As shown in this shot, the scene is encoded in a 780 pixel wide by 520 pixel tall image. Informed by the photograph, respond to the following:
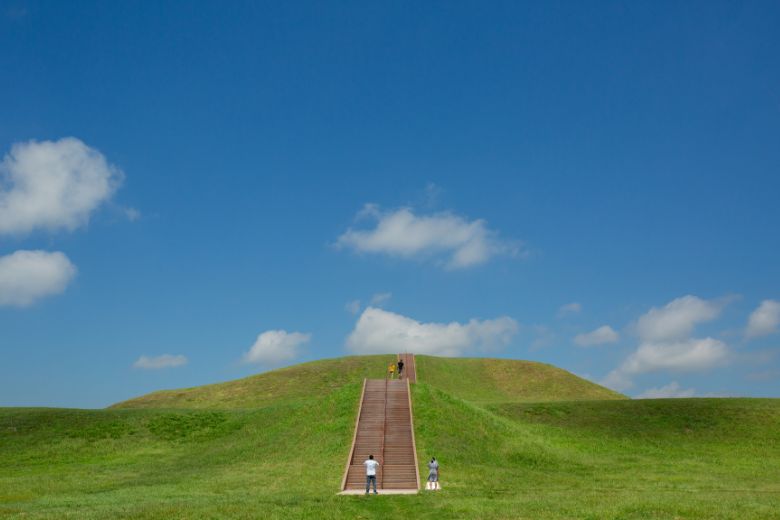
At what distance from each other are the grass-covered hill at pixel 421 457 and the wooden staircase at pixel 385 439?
0.98m

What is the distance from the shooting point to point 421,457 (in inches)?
1572

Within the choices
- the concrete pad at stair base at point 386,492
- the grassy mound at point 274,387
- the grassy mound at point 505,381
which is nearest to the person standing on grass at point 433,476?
the concrete pad at stair base at point 386,492

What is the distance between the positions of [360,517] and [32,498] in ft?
63.9

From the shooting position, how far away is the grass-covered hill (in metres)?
26.5

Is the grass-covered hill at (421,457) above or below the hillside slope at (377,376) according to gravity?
below

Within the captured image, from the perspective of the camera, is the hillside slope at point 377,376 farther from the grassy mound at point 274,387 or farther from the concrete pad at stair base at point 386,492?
the concrete pad at stair base at point 386,492

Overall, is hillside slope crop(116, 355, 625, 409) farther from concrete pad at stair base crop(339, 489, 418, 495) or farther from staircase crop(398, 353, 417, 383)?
concrete pad at stair base crop(339, 489, 418, 495)

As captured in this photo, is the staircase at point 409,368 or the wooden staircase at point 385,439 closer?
the wooden staircase at point 385,439

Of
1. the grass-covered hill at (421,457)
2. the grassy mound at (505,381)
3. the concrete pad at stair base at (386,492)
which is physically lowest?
the concrete pad at stair base at (386,492)

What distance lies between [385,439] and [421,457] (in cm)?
386

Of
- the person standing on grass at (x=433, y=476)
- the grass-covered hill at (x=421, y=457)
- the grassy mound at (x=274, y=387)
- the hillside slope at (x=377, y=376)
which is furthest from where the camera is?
the hillside slope at (x=377, y=376)

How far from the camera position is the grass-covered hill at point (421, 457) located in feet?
87.1

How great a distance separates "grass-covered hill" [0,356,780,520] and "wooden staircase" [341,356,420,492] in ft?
3.23

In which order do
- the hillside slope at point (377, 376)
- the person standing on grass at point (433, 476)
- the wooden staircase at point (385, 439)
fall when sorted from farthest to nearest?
the hillside slope at point (377, 376)
the wooden staircase at point (385, 439)
the person standing on grass at point (433, 476)
